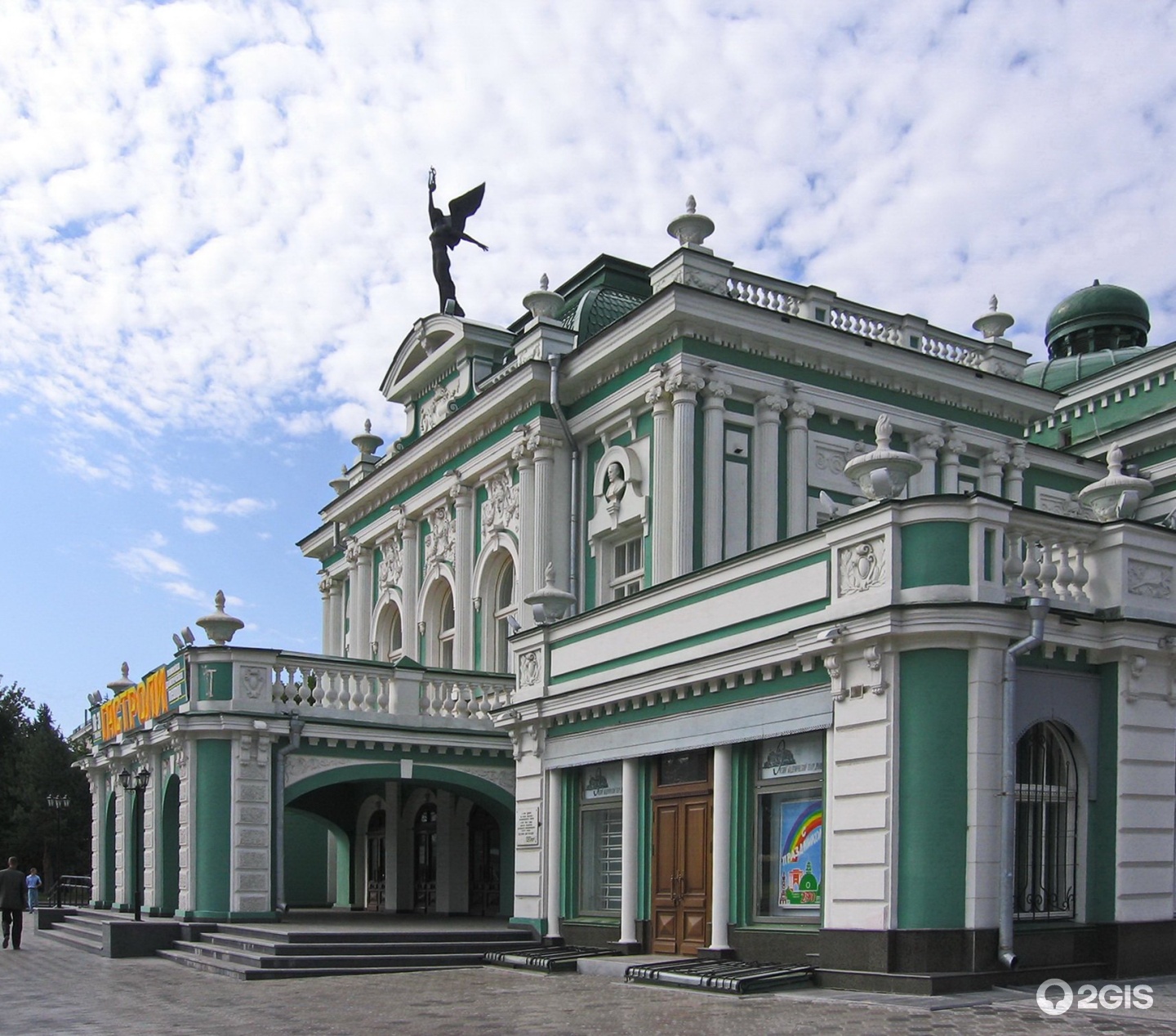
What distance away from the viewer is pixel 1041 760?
1360cm

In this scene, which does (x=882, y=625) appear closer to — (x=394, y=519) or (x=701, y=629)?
(x=701, y=629)

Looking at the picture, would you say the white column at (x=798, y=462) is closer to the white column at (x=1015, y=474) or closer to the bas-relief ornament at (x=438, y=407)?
the white column at (x=1015, y=474)

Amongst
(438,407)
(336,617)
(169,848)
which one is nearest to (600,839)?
(169,848)

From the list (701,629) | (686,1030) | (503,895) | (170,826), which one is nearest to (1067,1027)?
(686,1030)

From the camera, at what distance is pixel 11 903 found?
22.9 metres

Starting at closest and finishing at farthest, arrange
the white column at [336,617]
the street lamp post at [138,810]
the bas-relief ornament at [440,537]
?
the street lamp post at [138,810]
the bas-relief ornament at [440,537]
the white column at [336,617]

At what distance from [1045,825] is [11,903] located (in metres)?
16.5

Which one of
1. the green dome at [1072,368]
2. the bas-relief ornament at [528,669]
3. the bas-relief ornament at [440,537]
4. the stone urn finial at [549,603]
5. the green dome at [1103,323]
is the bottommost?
the bas-relief ornament at [528,669]

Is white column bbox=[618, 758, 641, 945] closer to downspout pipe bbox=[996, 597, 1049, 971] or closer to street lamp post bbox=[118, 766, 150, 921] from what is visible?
downspout pipe bbox=[996, 597, 1049, 971]

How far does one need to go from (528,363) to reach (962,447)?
734 centimetres

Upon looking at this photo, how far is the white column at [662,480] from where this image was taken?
842 inches

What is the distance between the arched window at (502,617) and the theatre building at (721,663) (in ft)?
0.24

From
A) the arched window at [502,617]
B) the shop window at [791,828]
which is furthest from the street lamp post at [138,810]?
the shop window at [791,828]

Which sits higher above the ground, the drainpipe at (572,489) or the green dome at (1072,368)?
the green dome at (1072,368)
